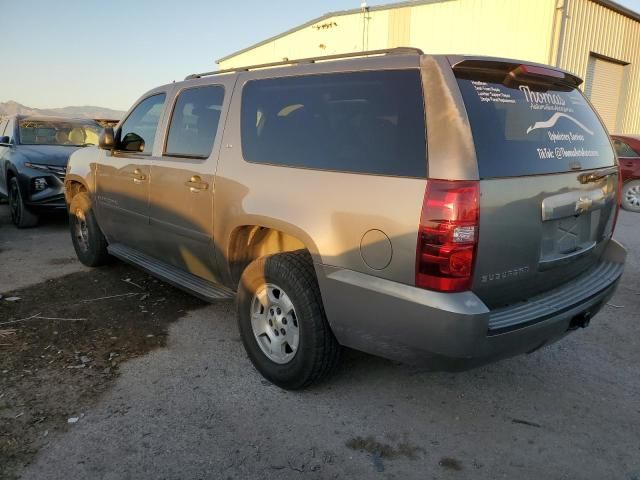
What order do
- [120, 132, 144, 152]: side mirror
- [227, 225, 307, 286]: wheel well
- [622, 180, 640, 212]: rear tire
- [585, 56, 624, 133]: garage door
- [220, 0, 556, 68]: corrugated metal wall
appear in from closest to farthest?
[227, 225, 307, 286]: wheel well → [120, 132, 144, 152]: side mirror → [622, 180, 640, 212]: rear tire → [220, 0, 556, 68]: corrugated metal wall → [585, 56, 624, 133]: garage door

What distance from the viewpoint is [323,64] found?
2928 millimetres

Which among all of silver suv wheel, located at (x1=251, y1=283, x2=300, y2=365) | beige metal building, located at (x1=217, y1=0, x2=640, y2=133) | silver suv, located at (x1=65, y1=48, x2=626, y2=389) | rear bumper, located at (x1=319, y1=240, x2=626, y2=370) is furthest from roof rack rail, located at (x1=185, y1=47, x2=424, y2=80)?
beige metal building, located at (x1=217, y1=0, x2=640, y2=133)

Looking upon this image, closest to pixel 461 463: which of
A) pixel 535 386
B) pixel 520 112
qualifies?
pixel 535 386

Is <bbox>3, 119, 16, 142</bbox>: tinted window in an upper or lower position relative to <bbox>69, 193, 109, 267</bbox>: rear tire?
upper

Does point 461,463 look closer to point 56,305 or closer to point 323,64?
point 323,64

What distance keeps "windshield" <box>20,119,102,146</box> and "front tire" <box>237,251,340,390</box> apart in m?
6.21

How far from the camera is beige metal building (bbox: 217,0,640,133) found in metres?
14.1

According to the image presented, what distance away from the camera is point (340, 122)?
273cm

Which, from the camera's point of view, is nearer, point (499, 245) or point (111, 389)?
point (499, 245)

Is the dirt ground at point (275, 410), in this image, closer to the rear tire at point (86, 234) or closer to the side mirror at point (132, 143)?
the rear tire at point (86, 234)

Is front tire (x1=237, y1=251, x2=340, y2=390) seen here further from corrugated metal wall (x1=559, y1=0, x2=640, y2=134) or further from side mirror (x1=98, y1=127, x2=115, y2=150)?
corrugated metal wall (x1=559, y1=0, x2=640, y2=134)

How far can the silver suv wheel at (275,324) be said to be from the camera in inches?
117

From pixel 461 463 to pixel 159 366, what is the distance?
6.59 ft

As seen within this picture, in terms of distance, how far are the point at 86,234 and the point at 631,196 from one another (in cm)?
1043
